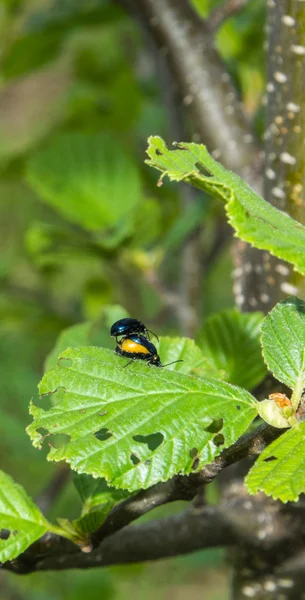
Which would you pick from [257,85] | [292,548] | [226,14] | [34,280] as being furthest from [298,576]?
[34,280]

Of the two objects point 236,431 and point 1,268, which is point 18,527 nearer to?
point 236,431

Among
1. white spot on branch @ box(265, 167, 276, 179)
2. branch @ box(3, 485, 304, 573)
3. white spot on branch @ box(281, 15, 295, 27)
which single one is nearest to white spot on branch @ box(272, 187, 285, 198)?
white spot on branch @ box(265, 167, 276, 179)

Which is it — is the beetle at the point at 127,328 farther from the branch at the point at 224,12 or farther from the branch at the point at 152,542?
the branch at the point at 224,12

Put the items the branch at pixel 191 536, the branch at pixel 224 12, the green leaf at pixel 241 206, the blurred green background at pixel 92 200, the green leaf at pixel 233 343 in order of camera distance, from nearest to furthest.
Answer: the green leaf at pixel 241 206, the branch at pixel 191 536, the green leaf at pixel 233 343, the branch at pixel 224 12, the blurred green background at pixel 92 200

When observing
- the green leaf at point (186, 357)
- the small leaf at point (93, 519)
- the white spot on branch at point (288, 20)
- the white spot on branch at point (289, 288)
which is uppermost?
the white spot on branch at point (288, 20)

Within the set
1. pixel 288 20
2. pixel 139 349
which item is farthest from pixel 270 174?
pixel 139 349

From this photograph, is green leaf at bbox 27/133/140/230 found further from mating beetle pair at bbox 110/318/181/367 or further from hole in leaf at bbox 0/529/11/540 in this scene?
hole in leaf at bbox 0/529/11/540

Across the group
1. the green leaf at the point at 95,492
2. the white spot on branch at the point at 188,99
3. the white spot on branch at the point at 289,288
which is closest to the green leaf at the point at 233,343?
the white spot on branch at the point at 289,288

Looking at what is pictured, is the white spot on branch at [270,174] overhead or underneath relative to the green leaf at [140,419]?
overhead
